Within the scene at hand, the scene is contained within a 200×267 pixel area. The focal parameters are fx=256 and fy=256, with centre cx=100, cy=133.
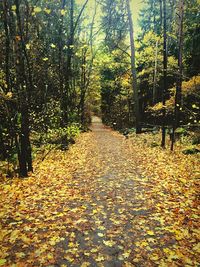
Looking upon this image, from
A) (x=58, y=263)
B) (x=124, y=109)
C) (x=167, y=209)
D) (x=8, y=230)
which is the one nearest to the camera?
(x=58, y=263)

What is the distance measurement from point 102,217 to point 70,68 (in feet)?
39.0

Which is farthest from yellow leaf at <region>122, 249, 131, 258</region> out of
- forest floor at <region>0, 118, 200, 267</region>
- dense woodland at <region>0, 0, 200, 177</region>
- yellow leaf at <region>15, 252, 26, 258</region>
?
dense woodland at <region>0, 0, 200, 177</region>

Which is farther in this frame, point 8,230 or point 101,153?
point 101,153

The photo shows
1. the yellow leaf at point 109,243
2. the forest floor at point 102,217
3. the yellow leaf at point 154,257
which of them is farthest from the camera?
the yellow leaf at point 109,243

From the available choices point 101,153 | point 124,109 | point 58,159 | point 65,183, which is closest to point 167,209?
point 65,183

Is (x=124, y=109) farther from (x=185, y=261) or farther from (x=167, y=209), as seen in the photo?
(x=185, y=261)

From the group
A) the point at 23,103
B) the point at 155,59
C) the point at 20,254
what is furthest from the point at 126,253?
the point at 155,59

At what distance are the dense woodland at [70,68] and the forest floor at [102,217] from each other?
1.79 metres

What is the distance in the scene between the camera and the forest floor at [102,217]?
4.24m

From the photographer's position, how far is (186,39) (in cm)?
1928

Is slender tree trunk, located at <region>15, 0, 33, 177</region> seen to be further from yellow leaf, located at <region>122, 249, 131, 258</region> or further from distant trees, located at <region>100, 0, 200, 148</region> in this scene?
distant trees, located at <region>100, 0, 200, 148</region>

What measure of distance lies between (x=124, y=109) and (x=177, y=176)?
26079 mm

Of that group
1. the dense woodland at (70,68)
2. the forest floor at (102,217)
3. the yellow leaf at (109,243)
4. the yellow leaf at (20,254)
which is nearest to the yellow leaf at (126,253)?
the forest floor at (102,217)

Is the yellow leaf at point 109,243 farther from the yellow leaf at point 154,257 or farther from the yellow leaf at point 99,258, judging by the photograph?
the yellow leaf at point 154,257
